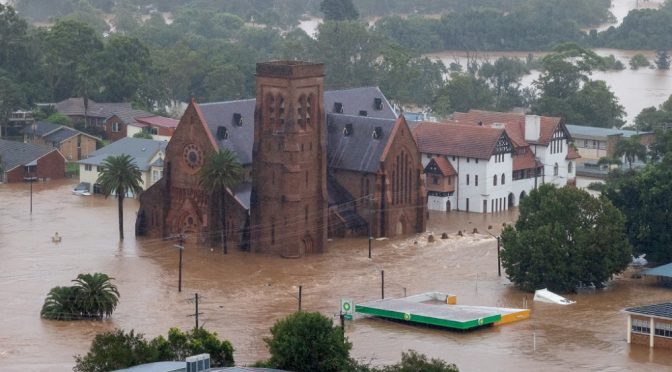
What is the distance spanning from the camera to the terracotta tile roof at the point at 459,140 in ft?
387

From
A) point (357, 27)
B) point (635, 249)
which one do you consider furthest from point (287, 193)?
point (357, 27)

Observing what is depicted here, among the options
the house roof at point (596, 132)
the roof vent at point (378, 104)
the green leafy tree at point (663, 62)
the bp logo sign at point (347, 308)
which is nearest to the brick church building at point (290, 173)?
the roof vent at point (378, 104)

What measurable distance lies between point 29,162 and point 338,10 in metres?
67.3

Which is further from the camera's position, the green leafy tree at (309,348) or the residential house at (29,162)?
the residential house at (29,162)

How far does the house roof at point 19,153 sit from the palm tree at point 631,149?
35.0m

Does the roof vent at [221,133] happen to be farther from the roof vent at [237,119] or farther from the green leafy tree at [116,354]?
the green leafy tree at [116,354]

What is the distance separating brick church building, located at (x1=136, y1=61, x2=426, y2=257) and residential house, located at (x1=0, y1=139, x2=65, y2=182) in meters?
20.9

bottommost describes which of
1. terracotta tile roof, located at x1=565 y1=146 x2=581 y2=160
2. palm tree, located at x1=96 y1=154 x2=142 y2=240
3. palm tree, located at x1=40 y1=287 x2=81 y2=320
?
palm tree, located at x1=40 y1=287 x2=81 y2=320

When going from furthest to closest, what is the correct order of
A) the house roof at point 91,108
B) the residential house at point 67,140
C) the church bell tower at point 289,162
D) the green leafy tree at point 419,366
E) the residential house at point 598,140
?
the house roof at point 91,108
the residential house at point 598,140
the residential house at point 67,140
the church bell tower at point 289,162
the green leafy tree at point 419,366

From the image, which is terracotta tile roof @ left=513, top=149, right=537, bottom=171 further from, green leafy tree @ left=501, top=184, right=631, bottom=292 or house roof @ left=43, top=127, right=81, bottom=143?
house roof @ left=43, top=127, right=81, bottom=143

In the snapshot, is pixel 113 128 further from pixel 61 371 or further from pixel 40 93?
pixel 61 371

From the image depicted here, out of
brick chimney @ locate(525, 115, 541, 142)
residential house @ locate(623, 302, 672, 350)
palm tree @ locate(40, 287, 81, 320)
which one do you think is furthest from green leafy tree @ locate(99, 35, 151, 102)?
residential house @ locate(623, 302, 672, 350)

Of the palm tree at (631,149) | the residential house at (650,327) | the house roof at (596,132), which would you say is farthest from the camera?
the house roof at (596,132)

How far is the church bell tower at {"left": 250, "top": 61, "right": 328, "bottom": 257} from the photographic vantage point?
337ft
